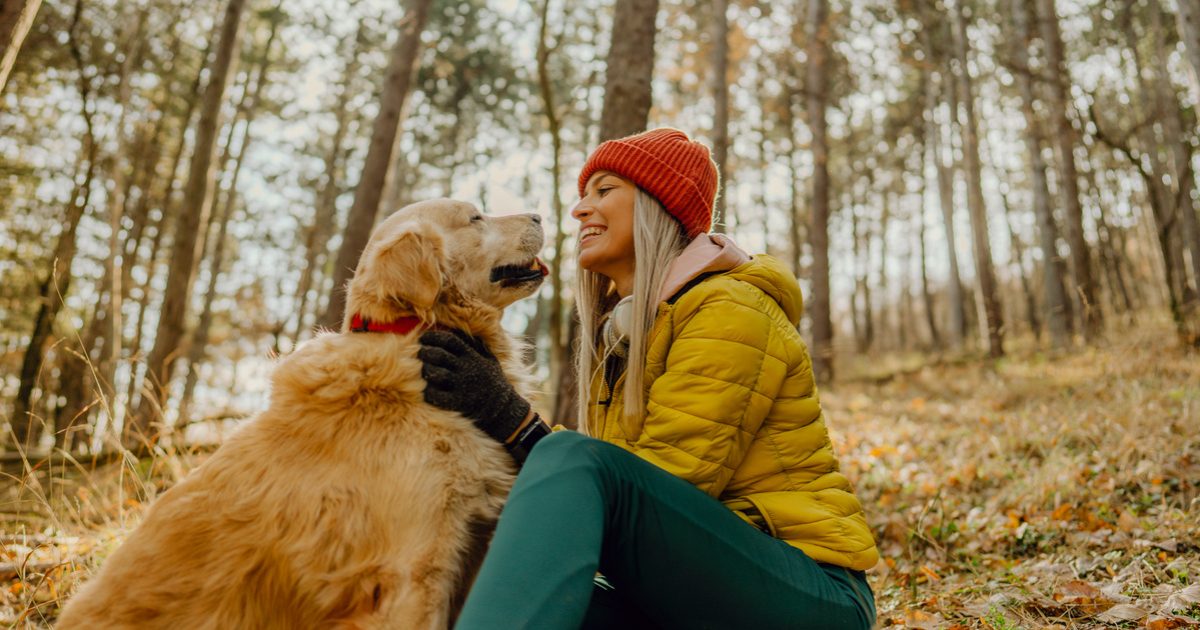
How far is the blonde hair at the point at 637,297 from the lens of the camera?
207cm

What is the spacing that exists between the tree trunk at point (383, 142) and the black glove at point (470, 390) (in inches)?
214

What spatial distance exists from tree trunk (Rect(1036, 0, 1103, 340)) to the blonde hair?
9899mm

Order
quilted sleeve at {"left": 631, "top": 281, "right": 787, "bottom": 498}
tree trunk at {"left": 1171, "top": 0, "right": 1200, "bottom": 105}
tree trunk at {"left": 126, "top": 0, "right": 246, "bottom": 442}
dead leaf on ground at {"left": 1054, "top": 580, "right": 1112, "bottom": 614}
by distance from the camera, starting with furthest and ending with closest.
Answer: tree trunk at {"left": 126, "top": 0, "right": 246, "bottom": 442}, tree trunk at {"left": 1171, "top": 0, "right": 1200, "bottom": 105}, dead leaf on ground at {"left": 1054, "top": 580, "right": 1112, "bottom": 614}, quilted sleeve at {"left": 631, "top": 281, "right": 787, "bottom": 498}

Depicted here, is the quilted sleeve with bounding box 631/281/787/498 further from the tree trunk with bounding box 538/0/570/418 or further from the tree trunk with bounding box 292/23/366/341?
the tree trunk with bounding box 292/23/366/341

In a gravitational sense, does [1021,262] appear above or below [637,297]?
above

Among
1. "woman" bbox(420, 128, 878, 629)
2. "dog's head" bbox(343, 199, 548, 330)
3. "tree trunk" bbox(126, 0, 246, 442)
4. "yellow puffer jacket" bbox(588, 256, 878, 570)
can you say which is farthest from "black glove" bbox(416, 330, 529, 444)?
"tree trunk" bbox(126, 0, 246, 442)

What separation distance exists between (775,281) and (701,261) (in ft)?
0.75

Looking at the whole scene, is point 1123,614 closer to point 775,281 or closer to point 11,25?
point 775,281

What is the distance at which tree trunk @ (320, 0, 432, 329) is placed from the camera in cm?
766

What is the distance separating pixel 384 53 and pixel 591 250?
17.2 m

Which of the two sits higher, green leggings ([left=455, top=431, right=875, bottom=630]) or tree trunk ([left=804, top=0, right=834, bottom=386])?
tree trunk ([left=804, top=0, right=834, bottom=386])

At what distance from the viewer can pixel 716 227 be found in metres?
5.97

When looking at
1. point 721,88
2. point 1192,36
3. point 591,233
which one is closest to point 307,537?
point 591,233

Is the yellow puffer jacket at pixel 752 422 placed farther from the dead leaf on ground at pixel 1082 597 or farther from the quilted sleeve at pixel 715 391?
the dead leaf on ground at pixel 1082 597
